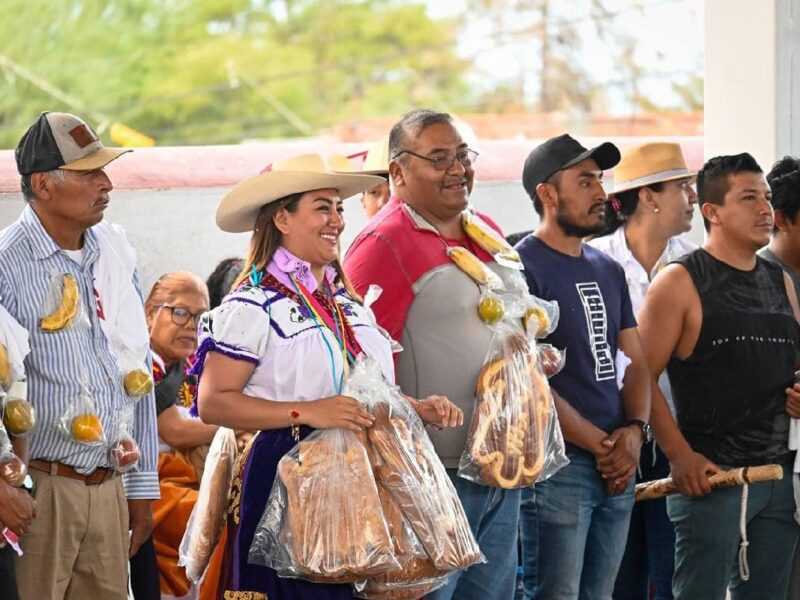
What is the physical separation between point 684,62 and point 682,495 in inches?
1161

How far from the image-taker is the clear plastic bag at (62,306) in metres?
4.47

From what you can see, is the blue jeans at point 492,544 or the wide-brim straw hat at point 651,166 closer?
the blue jeans at point 492,544

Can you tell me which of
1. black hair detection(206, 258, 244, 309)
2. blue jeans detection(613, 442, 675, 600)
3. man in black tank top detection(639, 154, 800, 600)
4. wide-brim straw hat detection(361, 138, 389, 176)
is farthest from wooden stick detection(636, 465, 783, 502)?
black hair detection(206, 258, 244, 309)

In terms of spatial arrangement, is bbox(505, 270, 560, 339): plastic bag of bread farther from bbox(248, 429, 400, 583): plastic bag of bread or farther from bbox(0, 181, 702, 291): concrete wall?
bbox(0, 181, 702, 291): concrete wall

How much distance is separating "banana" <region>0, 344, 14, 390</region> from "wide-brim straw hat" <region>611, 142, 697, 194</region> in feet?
9.86

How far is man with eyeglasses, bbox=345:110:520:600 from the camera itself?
4777 mm

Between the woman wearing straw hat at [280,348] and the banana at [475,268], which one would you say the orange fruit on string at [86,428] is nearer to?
the woman wearing straw hat at [280,348]

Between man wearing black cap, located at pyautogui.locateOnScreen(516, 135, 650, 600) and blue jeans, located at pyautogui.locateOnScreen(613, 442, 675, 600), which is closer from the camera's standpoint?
man wearing black cap, located at pyautogui.locateOnScreen(516, 135, 650, 600)

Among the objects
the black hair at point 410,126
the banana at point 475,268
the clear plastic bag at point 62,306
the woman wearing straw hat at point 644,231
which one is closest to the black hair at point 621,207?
the woman wearing straw hat at point 644,231

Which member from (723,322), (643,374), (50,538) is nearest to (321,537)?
(50,538)

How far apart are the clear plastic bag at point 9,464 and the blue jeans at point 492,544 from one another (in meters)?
1.37

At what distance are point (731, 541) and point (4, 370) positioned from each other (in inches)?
107

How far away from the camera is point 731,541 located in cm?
544

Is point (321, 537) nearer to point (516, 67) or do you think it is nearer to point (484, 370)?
point (484, 370)
